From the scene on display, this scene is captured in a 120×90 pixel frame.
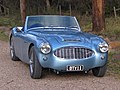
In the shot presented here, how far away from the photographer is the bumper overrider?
7.38 m

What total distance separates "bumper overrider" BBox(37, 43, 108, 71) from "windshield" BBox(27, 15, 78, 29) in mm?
1895

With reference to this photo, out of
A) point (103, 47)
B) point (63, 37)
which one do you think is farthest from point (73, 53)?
point (103, 47)

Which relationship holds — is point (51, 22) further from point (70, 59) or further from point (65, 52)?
point (70, 59)

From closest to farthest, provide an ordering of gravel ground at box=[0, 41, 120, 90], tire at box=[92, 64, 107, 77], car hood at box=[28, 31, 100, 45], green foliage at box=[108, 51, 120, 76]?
gravel ground at box=[0, 41, 120, 90] < car hood at box=[28, 31, 100, 45] < tire at box=[92, 64, 107, 77] < green foliage at box=[108, 51, 120, 76]

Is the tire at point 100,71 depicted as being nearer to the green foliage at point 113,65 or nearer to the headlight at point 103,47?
the headlight at point 103,47

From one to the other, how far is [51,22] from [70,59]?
2.19m

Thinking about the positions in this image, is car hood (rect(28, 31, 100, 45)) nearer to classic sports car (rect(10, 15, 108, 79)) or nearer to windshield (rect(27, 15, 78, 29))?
classic sports car (rect(10, 15, 108, 79))

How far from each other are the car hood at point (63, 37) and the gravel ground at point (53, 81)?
2.83 feet

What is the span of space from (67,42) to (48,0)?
25978 millimetres

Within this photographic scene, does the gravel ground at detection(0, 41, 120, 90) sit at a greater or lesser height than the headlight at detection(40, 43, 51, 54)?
lesser

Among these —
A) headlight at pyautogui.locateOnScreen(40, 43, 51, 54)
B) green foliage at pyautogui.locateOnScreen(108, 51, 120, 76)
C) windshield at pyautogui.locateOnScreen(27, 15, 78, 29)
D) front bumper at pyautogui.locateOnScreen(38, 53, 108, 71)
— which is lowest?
green foliage at pyautogui.locateOnScreen(108, 51, 120, 76)

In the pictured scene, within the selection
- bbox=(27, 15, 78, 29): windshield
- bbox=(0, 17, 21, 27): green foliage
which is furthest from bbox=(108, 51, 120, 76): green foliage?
bbox=(0, 17, 21, 27): green foliage

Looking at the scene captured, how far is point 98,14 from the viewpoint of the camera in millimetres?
14789

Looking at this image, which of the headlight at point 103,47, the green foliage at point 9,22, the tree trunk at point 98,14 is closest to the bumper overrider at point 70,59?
the headlight at point 103,47
